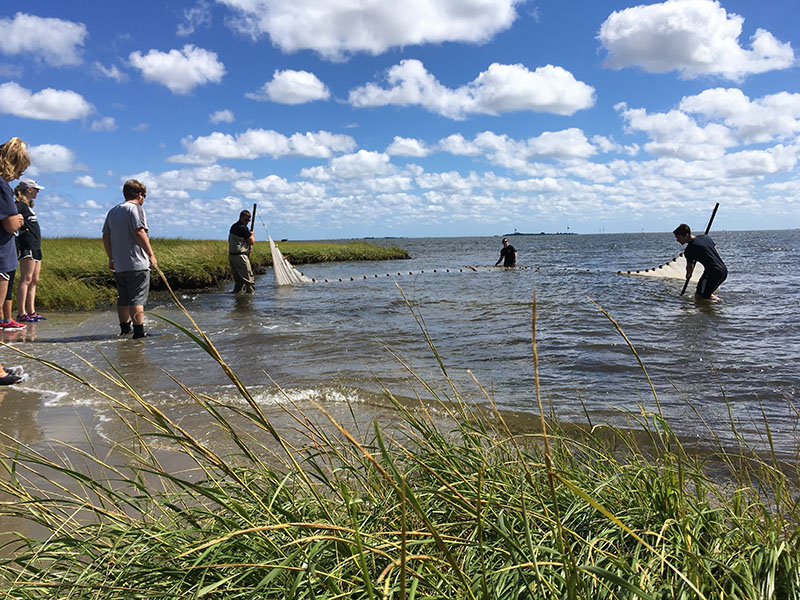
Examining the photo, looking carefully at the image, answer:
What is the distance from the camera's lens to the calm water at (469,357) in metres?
5.27

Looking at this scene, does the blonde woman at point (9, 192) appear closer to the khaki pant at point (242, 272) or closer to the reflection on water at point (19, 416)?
the reflection on water at point (19, 416)

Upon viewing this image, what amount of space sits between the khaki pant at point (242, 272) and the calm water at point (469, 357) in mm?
2019

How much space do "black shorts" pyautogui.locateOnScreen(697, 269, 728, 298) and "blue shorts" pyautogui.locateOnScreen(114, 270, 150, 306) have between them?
12.6 metres

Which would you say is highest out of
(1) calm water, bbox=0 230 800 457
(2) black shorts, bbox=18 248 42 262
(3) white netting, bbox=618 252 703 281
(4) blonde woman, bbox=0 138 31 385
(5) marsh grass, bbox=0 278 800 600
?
(4) blonde woman, bbox=0 138 31 385

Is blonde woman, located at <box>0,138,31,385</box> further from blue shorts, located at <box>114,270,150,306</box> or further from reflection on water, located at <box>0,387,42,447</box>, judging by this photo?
blue shorts, located at <box>114,270,150,306</box>

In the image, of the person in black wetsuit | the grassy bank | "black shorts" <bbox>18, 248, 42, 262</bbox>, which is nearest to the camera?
"black shorts" <bbox>18, 248, 42, 262</bbox>

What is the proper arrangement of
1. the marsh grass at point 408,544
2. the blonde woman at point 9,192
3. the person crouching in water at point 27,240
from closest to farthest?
the marsh grass at point 408,544 < the blonde woman at point 9,192 < the person crouching in water at point 27,240

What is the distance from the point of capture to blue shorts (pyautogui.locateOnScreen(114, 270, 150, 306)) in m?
8.27

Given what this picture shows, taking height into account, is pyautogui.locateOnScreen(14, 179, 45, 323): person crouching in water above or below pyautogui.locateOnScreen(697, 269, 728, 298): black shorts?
above

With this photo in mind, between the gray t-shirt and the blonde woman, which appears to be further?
the gray t-shirt

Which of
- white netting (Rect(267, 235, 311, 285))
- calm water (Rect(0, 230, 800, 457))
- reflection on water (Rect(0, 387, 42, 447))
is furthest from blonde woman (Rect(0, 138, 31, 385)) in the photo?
white netting (Rect(267, 235, 311, 285))

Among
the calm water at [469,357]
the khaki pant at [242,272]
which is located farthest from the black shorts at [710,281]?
the khaki pant at [242,272]

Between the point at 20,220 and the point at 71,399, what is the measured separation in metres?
2.18

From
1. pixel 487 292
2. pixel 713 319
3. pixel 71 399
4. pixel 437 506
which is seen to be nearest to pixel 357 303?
pixel 487 292
